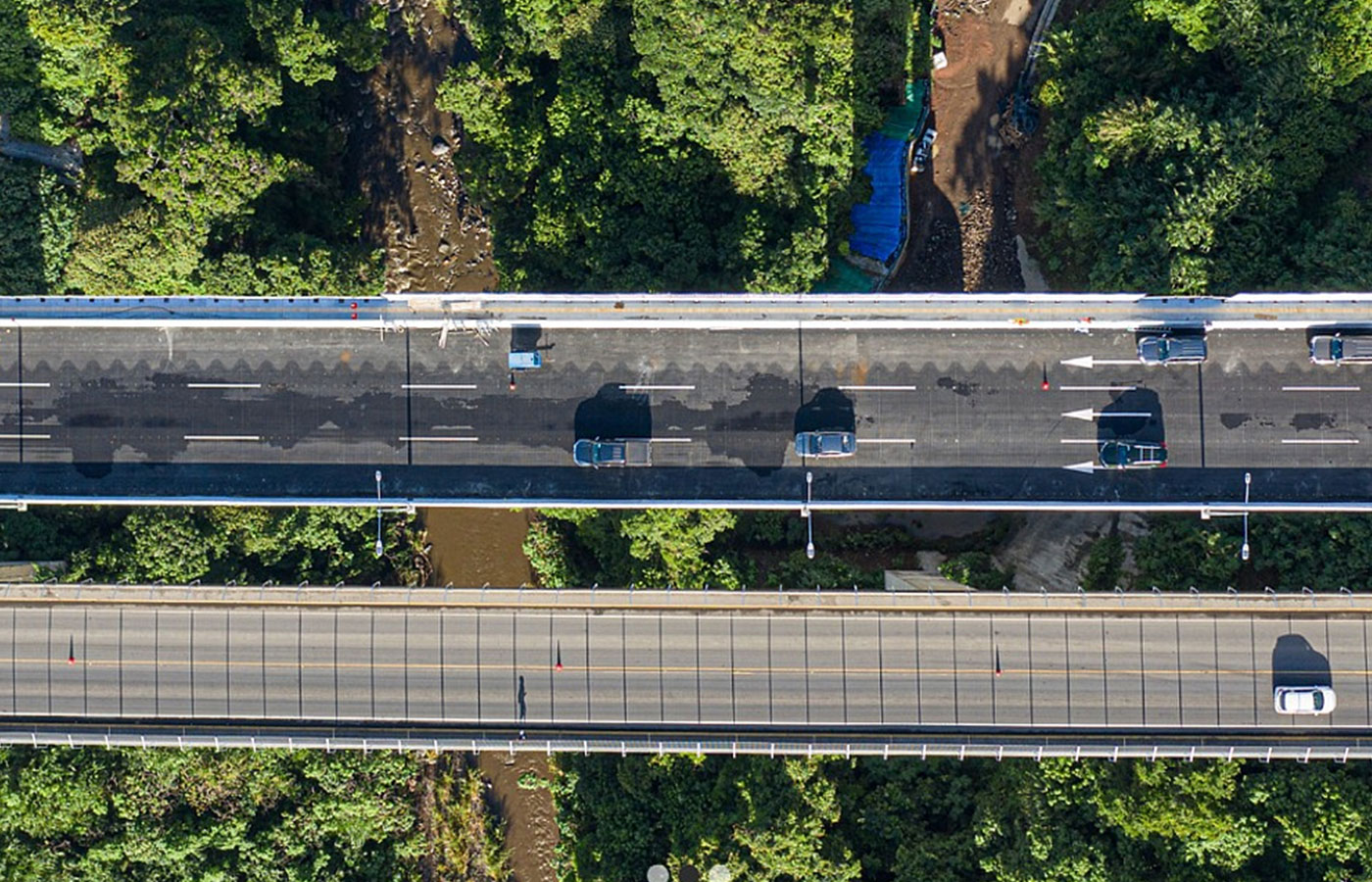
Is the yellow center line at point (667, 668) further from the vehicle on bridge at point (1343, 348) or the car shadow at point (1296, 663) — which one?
the vehicle on bridge at point (1343, 348)

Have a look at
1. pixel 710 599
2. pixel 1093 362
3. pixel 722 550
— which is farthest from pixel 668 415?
pixel 1093 362

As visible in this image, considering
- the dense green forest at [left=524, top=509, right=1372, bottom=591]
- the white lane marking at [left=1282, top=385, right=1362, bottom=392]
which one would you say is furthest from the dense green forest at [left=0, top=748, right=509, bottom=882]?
the white lane marking at [left=1282, top=385, right=1362, bottom=392]

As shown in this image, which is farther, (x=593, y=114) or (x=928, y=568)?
(x=928, y=568)

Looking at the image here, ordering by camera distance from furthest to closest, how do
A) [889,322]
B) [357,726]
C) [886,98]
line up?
[886,98]
[357,726]
[889,322]

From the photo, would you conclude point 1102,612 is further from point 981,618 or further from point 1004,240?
point 1004,240

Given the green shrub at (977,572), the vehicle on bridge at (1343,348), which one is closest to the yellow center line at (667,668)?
the green shrub at (977,572)

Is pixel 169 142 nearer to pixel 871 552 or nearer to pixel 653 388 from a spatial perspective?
pixel 653 388

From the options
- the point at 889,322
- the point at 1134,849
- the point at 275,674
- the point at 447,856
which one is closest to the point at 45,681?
the point at 275,674
